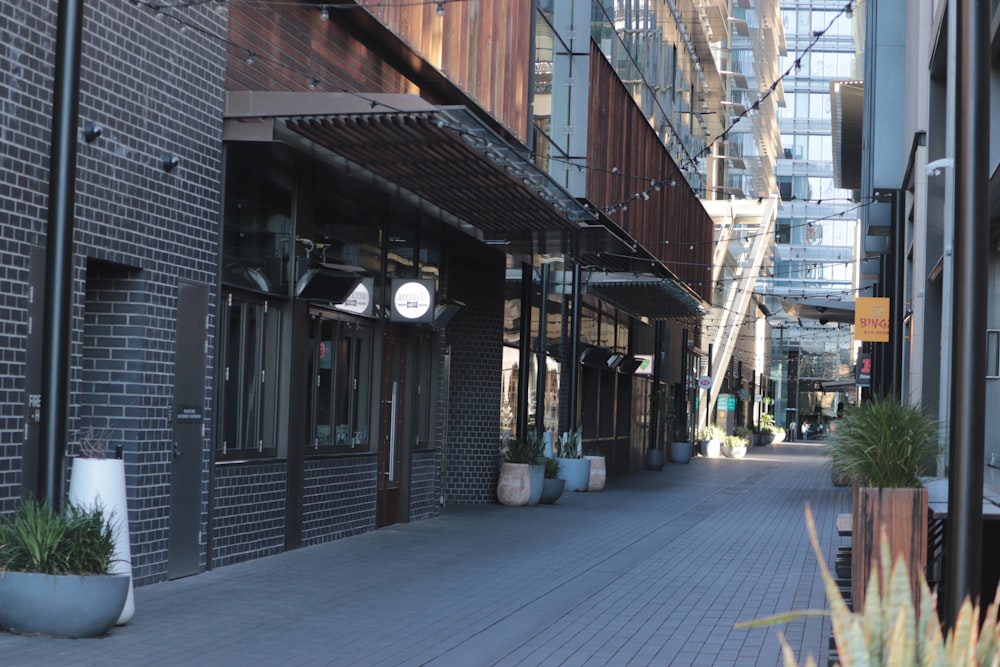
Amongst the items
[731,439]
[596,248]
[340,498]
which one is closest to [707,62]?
[731,439]

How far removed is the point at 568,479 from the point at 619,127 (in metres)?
6.83

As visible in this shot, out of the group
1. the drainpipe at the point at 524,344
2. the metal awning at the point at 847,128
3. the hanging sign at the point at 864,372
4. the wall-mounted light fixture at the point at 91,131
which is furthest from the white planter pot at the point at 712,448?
the wall-mounted light fixture at the point at 91,131

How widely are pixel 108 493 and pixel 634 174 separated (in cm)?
1766

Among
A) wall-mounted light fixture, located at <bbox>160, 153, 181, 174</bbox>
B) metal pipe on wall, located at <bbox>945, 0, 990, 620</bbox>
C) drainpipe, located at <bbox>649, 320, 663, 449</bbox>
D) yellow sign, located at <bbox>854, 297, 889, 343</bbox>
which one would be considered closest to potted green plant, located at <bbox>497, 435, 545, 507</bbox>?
yellow sign, located at <bbox>854, 297, 889, 343</bbox>

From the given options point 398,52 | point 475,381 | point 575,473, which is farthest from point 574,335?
point 398,52

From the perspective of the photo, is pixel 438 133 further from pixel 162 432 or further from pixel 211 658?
pixel 211 658

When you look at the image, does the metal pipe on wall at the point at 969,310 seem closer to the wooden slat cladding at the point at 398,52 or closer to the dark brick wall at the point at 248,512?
the wooden slat cladding at the point at 398,52

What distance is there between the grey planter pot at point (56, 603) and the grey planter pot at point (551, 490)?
14651 millimetres

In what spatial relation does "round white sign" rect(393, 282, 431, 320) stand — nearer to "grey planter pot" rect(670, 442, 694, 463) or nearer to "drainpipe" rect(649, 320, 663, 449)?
"drainpipe" rect(649, 320, 663, 449)

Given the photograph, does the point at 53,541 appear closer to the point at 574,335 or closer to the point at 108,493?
the point at 108,493

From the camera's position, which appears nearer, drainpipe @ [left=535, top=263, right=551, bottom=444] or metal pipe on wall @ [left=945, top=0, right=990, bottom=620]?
metal pipe on wall @ [left=945, top=0, right=990, bottom=620]

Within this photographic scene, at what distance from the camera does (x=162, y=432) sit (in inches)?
468

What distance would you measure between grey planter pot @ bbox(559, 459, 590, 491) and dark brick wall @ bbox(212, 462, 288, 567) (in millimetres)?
12797

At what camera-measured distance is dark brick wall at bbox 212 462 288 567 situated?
515 inches
